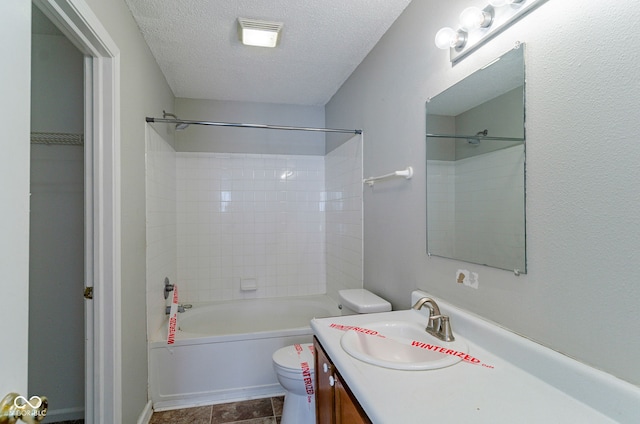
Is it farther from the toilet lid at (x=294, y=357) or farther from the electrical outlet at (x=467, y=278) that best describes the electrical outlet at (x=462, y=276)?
the toilet lid at (x=294, y=357)

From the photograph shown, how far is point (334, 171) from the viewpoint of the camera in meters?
3.03

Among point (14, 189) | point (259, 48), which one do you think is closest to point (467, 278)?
point (14, 189)

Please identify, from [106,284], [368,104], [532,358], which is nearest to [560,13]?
[532,358]

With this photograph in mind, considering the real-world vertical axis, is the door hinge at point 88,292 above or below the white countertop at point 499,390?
above

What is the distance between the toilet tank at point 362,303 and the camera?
1763 millimetres

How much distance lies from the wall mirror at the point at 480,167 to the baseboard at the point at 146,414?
2.01 metres

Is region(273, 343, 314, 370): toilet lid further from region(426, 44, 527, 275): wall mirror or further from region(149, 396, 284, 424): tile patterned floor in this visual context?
region(426, 44, 527, 275): wall mirror

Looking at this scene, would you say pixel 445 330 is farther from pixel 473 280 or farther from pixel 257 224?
pixel 257 224

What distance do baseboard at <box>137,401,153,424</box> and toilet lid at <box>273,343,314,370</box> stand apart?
90 cm

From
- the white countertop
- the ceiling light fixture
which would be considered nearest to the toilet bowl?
the white countertop

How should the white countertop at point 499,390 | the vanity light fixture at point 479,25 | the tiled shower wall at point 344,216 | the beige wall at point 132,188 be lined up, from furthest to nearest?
the tiled shower wall at point 344,216 → the beige wall at point 132,188 → the vanity light fixture at point 479,25 → the white countertop at point 499,390

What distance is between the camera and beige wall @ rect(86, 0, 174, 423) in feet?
5.25

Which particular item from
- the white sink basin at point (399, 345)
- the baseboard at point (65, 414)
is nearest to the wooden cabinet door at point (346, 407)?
the white sink basin at point (399, 345)

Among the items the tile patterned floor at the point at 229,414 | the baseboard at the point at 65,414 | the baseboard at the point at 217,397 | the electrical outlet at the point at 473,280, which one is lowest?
the tile patterned floor at the point at 229,414
